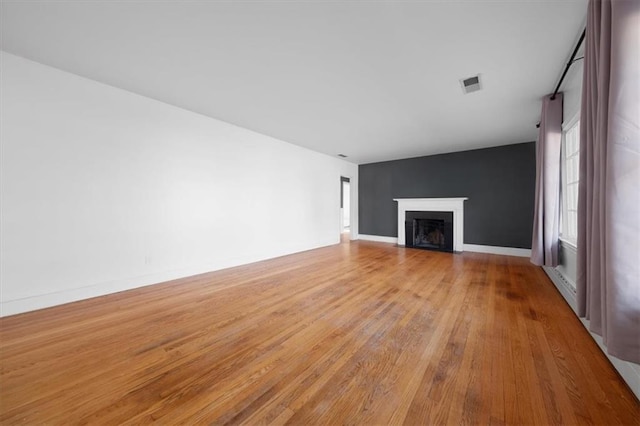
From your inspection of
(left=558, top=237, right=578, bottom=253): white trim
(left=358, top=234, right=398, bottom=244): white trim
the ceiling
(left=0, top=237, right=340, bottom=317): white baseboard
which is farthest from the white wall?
(left=558, top=237, right=578, bottom=253): white trim

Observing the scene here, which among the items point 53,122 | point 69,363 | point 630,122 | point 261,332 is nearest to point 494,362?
point 630,122

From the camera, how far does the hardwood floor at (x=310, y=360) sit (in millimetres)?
1234

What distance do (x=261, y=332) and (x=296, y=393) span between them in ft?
2.53

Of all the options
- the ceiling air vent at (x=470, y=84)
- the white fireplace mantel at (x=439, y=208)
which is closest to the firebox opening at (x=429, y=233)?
the white fireplace mantel at (x=439, y=208)

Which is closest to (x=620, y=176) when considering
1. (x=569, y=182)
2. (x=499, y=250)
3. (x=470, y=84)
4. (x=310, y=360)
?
(x=310, y=360)

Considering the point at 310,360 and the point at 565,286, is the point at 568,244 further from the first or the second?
the point at 310,360

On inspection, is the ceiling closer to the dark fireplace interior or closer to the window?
the window

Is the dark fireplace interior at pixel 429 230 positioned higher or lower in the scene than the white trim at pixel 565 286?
higher

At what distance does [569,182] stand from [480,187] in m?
2.79

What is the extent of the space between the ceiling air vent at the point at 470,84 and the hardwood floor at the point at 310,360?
8.26 feet

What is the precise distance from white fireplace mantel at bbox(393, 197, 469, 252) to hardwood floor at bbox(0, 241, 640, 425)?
2917 millimetres

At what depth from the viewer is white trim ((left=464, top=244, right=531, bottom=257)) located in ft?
17.1

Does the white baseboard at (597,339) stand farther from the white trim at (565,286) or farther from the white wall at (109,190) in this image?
the white wall at (109,190)

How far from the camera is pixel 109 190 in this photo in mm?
2922
